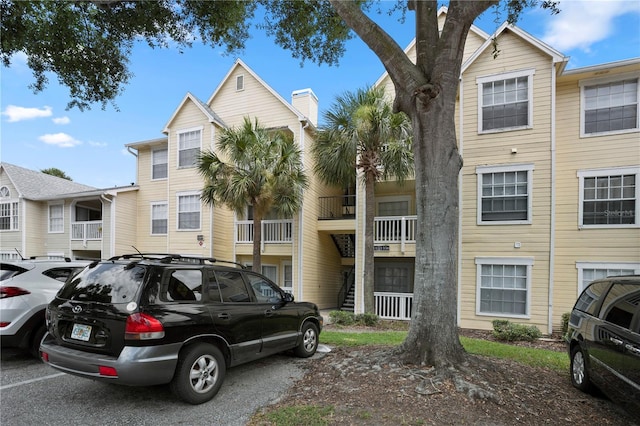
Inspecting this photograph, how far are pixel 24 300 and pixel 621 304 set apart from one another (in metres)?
8.64

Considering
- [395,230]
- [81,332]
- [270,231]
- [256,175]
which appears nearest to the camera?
[81,332]

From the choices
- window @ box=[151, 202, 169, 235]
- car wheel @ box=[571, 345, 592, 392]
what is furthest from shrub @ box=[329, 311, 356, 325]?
window @ box=[151, 202, 169, 235]

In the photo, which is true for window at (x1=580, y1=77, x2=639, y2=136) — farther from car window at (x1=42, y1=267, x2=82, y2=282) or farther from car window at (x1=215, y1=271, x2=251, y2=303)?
car window at (x1=42, y1=267, x2=82, y2=282)

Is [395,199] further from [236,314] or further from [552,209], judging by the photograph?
[236,314]

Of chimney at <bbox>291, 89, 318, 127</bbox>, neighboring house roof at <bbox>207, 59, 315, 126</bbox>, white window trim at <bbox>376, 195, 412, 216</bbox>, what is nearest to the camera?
neighboring house roof at <bbox>207, 59, 315, 126</bbox>

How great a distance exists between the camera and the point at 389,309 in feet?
44.4

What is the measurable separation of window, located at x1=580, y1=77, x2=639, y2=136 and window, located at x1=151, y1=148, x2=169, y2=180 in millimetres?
17671

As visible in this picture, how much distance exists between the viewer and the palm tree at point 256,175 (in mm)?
12562

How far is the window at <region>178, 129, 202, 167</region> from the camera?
16812 mm

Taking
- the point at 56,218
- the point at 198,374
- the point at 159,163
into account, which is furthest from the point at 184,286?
the point at 56,218

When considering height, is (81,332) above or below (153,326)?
below

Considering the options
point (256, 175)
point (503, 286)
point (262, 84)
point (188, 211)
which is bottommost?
point (503, 286)

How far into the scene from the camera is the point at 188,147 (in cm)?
1706

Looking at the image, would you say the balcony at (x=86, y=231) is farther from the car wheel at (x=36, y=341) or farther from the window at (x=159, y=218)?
the car wheel at (x=36, y=341)
